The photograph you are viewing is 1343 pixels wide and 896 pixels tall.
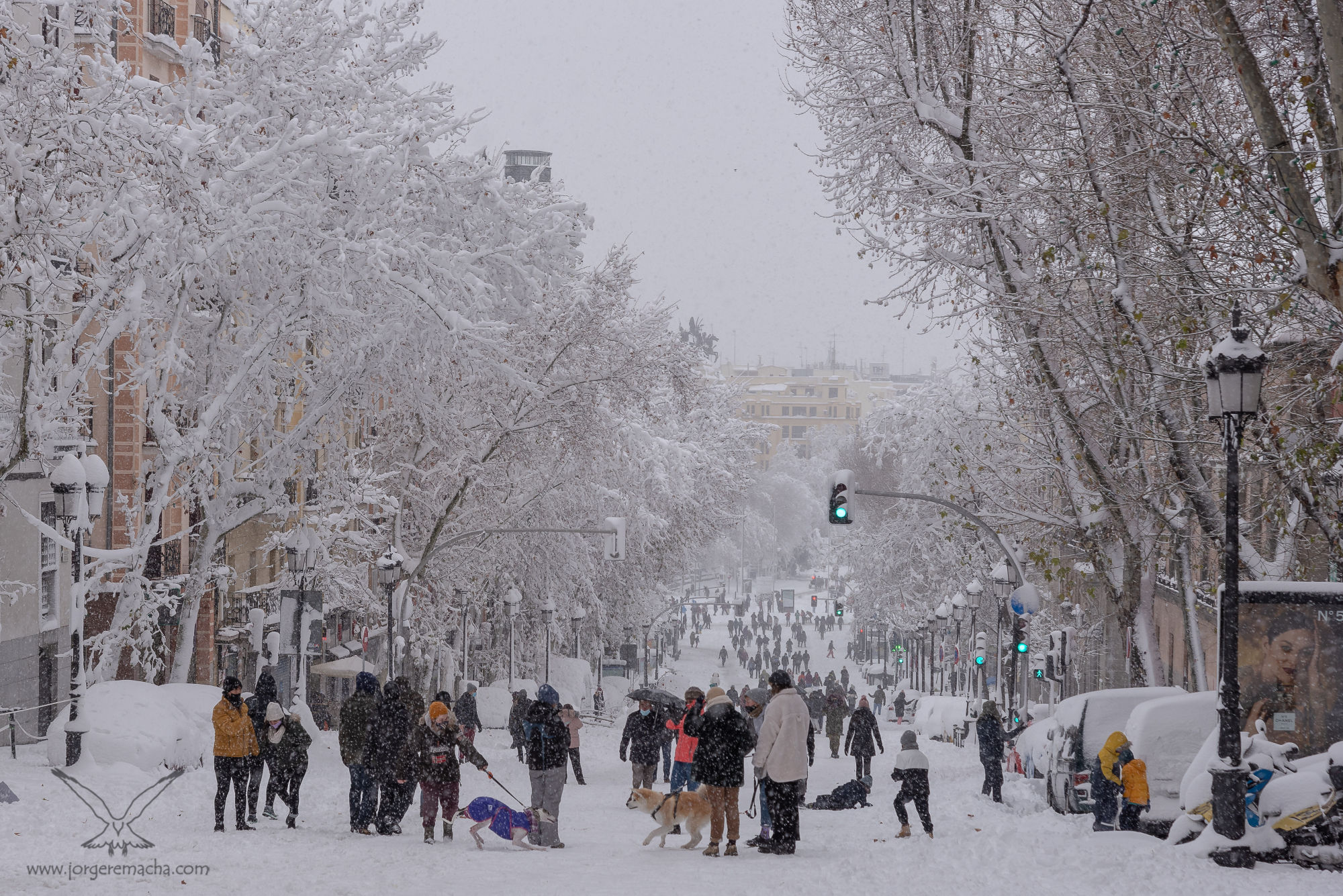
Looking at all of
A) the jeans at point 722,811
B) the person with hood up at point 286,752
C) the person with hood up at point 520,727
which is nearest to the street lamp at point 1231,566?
the jeans at point 722,811

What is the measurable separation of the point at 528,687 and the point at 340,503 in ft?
37.5

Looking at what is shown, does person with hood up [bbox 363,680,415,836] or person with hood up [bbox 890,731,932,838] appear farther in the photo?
person with hood up [bbox 890,731,932,838]

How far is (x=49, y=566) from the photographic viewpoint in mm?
27094

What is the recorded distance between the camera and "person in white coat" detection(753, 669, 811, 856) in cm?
1196

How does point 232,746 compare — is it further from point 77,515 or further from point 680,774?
point 77,515

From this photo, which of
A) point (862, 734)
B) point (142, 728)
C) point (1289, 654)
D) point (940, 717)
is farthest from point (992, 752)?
point (940, 717)

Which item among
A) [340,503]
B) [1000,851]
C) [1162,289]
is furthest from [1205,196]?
[340,503]

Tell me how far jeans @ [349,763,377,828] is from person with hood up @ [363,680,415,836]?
0.13 meters

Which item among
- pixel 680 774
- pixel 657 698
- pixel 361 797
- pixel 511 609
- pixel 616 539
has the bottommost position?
pixel 680 774

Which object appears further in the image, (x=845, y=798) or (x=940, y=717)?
(x=940, y=717)

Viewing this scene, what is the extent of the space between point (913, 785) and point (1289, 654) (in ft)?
13.2

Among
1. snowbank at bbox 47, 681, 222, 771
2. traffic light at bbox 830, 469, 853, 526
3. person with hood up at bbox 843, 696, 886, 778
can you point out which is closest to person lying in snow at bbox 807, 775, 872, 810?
person with hood up at bbox 843, 696, 886, 778

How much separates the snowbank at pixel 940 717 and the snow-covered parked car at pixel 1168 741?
24.8 metres

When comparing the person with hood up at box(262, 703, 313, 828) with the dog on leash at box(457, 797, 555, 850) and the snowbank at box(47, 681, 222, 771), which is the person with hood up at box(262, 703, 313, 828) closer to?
the dog on leash at box(457, 797, 555, 850)
